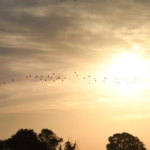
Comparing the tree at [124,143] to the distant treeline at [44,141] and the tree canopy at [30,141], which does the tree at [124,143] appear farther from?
the tree canopy at [30,141]

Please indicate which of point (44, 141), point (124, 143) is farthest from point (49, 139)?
point (124, 143)

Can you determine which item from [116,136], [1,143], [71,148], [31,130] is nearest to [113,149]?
[116,136]

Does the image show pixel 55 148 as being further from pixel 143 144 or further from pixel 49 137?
pixel 143 144

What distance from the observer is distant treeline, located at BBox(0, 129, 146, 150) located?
11622 centimetres

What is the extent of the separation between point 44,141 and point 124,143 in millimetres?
32334

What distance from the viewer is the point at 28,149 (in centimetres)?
11406

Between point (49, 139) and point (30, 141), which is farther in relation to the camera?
point (49, 139)

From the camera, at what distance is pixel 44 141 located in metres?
128

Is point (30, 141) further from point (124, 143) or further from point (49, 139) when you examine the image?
point (124, 143)

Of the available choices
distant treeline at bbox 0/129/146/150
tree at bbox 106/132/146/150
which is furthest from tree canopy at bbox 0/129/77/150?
tree at bbox 106/132/146/150

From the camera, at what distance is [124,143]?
131750 millimetres

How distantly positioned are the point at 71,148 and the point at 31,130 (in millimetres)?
65250

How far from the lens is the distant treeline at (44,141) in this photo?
381ft

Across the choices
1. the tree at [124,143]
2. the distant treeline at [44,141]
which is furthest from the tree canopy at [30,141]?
the tree at [124,143]
